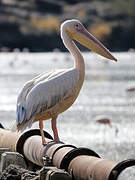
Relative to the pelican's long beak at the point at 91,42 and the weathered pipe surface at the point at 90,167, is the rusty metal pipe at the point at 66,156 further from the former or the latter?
the pelican's long beak at the point at 91,42

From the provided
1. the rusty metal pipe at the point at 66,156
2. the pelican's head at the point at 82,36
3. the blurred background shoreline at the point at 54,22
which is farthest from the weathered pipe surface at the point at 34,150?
the blurred background shoreline at the point at 54,22

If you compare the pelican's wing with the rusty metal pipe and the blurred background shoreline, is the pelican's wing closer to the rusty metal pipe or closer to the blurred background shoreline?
the rusty metal pipe

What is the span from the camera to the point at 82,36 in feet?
25.1

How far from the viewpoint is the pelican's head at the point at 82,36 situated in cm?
754

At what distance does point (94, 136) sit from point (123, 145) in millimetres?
1612

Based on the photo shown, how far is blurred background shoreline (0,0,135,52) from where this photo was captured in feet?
289

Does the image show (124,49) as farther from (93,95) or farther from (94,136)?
(94,136)

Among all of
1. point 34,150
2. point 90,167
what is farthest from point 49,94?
point 90,167

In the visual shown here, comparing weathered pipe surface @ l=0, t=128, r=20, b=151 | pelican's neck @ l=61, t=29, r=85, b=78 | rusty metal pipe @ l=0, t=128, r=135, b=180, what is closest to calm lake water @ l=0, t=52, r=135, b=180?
weathered pipe surface @ l=0, t=128, r=20, b=151

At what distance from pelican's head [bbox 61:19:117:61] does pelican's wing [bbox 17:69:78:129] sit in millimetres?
602

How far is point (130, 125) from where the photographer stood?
1781 cm

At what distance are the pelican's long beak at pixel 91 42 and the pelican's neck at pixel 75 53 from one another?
0.13 metres

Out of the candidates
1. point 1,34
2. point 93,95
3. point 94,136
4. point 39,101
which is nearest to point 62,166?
point 39,101

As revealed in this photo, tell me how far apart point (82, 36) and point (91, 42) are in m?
0.11
